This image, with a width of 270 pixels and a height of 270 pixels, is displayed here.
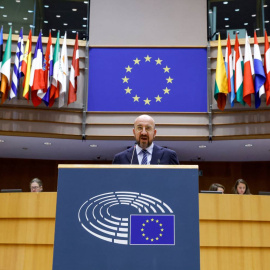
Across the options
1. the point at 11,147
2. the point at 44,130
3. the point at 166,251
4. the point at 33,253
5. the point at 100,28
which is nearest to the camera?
the point at 166,251

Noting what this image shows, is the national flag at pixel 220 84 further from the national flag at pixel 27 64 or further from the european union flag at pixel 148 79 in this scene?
the national flag at pixel 27 64

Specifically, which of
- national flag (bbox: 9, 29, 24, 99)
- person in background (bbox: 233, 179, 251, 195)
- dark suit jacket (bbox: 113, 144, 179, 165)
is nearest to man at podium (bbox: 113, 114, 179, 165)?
dark suit jacket (bbox: 113, 144, 179, 165)

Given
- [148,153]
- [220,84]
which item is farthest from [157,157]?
[220,84]

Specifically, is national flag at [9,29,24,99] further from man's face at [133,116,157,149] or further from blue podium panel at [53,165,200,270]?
blue podium panel at [53,165,200,270]

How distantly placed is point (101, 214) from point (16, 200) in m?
2.72

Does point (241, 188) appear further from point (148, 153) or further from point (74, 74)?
point (74, 74)

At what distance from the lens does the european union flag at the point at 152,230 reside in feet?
8.54

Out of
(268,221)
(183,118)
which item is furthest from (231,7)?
(268,221)

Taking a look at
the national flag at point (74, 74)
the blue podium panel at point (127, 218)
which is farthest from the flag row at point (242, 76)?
the blue podium panel at point (127, 218)

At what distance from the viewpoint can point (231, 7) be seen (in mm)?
8992

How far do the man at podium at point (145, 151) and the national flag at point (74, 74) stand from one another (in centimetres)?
517

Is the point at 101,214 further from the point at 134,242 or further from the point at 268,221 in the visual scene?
the point at 268,221

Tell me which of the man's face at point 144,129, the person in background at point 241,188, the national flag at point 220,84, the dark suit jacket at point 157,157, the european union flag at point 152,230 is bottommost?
the european union flag at point 152,230

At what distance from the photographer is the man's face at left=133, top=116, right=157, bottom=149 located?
349 centimetres
